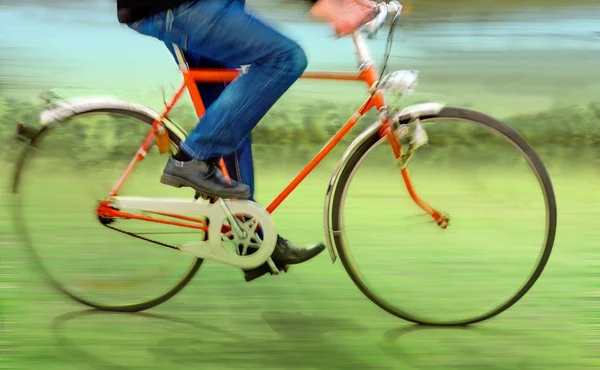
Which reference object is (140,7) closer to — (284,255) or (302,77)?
(302,77)

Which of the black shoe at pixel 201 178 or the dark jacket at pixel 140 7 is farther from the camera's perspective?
the black shoe at pixel 201 178

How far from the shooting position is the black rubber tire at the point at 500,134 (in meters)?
3.24

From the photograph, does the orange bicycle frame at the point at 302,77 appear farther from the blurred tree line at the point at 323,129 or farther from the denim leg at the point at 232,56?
the blurred tree line at the point at 323,129

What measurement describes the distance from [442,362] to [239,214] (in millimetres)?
911

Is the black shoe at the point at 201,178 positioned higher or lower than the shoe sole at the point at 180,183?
higher

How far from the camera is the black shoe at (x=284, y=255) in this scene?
350 cm

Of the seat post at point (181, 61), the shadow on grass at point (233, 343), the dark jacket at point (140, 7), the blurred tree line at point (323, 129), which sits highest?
the dark jacket at point (140, 7)

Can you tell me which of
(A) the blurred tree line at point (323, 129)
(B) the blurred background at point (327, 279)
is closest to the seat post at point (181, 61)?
(B) the blurred background at point (327, 279)

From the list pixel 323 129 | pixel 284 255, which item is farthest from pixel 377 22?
pixel 323 129

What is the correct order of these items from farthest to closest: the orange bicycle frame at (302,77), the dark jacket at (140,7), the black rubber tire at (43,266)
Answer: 1. the black rubber tire at (43,266)
2. the orange bicycle frame at (302,77)
3. the dark jacket at (140,7)

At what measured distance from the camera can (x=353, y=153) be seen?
3.30 meters

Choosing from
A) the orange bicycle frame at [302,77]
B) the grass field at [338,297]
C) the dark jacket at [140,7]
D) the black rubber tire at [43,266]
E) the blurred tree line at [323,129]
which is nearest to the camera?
the dark jacket at [140,7]

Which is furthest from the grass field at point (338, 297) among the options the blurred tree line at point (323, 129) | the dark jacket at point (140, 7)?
the blurred tree line at point (323, 129)

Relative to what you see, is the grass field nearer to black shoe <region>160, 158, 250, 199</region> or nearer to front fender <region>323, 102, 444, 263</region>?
front fender <region>323, 102, 444, 263</region>
